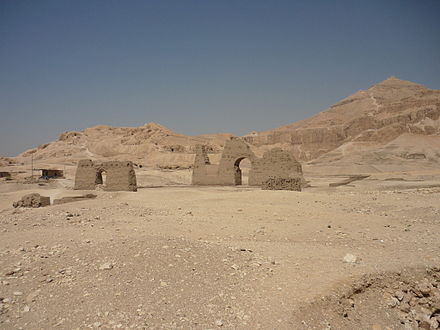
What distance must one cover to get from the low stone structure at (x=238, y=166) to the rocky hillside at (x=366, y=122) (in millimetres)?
45633

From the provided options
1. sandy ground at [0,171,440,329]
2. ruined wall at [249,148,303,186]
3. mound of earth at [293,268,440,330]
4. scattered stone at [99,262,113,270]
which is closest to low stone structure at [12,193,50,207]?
sandy ground at [0,171,440,329]

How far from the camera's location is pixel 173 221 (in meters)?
9.75

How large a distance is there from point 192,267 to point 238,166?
24.6 metres

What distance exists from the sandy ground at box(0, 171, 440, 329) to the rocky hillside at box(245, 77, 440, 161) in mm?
63067

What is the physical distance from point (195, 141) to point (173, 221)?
197ft

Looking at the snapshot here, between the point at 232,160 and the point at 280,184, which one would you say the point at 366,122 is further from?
the point at 280,184

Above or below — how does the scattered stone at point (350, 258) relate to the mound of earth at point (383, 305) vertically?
above

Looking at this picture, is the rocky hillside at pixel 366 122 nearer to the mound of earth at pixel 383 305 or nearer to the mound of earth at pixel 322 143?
the mound of earth at pixel 322 143

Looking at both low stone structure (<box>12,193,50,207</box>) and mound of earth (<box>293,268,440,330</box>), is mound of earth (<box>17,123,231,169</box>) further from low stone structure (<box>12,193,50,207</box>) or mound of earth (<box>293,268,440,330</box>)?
mound of earth (<box>293,268,440,330</box>)

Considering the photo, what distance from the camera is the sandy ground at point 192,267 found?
443 cm

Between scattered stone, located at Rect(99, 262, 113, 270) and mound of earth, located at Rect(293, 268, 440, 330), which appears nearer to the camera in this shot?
mound of earth, located at Rect(293, 268, 440, 330)

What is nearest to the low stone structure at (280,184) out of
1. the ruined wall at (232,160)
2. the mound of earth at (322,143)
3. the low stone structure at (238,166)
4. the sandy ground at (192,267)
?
the low stone structure at (238,166)

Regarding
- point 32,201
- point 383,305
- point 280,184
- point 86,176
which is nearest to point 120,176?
point 86,176

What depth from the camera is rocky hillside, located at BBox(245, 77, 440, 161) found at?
2611 inches
